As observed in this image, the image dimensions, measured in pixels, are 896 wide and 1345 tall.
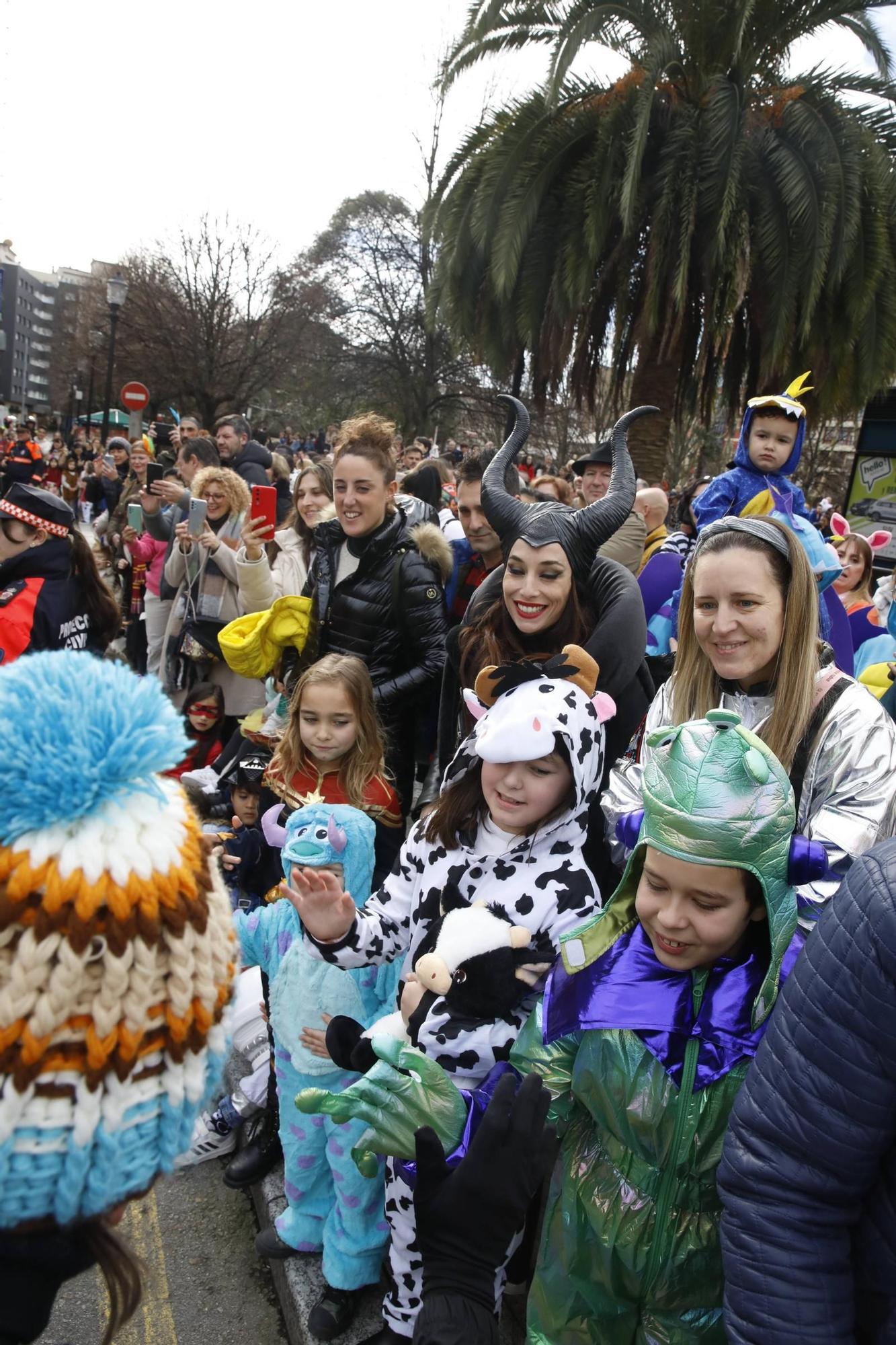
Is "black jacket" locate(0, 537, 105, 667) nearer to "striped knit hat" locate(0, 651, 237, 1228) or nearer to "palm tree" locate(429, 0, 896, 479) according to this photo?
"striped knit hat" locate(0, 651, 237, 1228)

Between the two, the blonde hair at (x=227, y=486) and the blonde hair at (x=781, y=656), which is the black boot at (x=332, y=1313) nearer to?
the blonde hair at (x=781, y=656)

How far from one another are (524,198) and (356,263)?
18.5 meters

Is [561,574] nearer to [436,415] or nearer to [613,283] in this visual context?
[613,283]

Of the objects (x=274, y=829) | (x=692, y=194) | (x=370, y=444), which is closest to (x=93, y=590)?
(x=370, y=444)

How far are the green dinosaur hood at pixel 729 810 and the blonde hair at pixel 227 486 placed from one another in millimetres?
4084

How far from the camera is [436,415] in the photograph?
25750 mm

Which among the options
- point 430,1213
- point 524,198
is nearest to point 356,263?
point 524,198

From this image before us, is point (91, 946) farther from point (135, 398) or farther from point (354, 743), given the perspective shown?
point (135, 398)

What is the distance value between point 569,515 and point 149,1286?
248cm

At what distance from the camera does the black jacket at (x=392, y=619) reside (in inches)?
137

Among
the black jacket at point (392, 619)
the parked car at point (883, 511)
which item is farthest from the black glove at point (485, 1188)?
the parked car at point (883, 511)

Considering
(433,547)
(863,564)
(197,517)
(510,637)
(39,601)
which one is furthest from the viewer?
(863,564)

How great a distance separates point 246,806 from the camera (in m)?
3.65

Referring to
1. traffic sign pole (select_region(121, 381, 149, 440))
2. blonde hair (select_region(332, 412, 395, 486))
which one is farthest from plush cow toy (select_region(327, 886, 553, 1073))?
traffic sign pole (select_region(121, 381, 149, 440))
